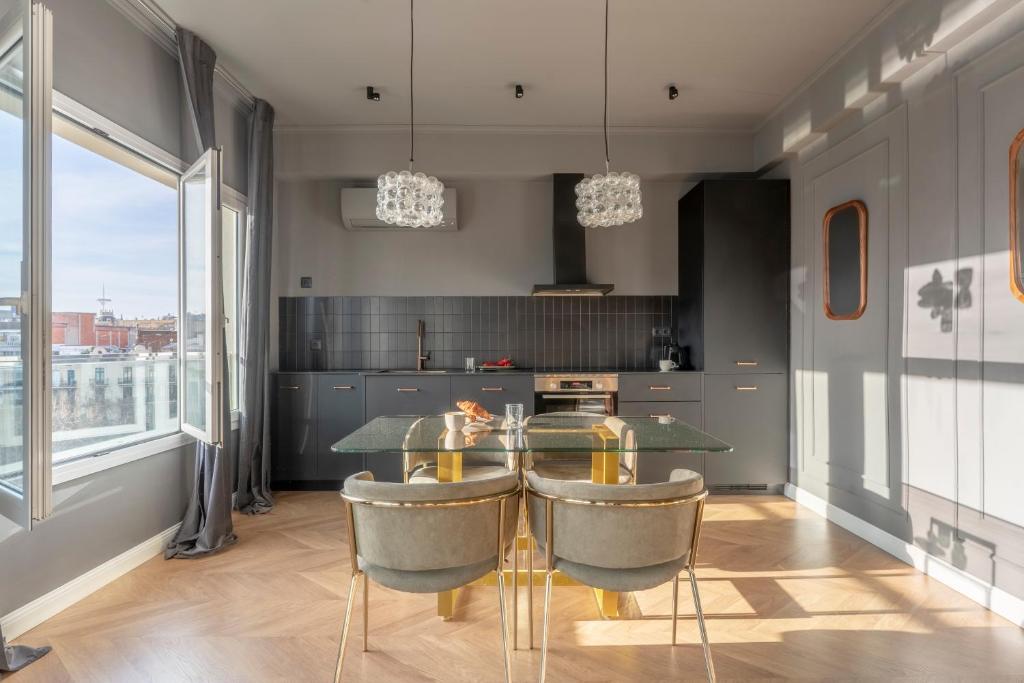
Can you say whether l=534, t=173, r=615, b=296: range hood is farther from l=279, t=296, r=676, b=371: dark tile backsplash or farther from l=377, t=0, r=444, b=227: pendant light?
l=377, t=0, r=444, b=227: pendant light

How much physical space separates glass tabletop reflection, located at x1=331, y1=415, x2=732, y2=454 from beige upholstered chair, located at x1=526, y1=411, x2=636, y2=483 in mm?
10

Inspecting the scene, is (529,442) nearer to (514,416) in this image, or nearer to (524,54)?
(514,416)

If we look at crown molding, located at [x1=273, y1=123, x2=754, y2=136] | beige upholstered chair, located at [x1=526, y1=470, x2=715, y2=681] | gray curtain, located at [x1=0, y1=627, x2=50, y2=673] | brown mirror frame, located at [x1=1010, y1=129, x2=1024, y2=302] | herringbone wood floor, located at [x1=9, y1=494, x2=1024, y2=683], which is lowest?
herringbone wood floor, located at [x1=9, y1=494, x2=1024, y2=683]

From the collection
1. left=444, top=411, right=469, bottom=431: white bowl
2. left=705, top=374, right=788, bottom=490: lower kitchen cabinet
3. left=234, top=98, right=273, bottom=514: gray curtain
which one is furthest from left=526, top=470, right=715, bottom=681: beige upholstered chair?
left=234, top=98, right=273, bottom=514: gray curtain

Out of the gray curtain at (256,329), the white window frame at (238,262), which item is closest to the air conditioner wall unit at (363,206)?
the gray curtain at (256,329)

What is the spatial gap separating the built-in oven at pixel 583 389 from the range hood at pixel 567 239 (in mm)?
759

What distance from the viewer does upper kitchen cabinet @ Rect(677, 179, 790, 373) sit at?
4.48 m

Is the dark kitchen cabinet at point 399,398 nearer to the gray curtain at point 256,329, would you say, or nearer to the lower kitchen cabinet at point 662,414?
the gray curtain at point 256,329

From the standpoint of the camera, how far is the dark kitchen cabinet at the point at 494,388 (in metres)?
4.66

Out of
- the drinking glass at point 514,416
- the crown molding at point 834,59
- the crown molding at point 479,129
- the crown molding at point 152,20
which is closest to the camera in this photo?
the drinking glass at point 514,416

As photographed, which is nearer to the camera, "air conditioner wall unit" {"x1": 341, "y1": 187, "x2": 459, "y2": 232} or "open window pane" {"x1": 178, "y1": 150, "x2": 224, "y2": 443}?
"open window pane" {"x1": 178, "y1": 150, "x2": 224, "y2": 443}

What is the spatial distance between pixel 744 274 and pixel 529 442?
290 cm

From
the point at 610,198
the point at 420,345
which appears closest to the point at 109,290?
the point at 420,345

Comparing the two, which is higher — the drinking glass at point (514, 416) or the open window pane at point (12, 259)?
the open window pane at point (12, 259)
